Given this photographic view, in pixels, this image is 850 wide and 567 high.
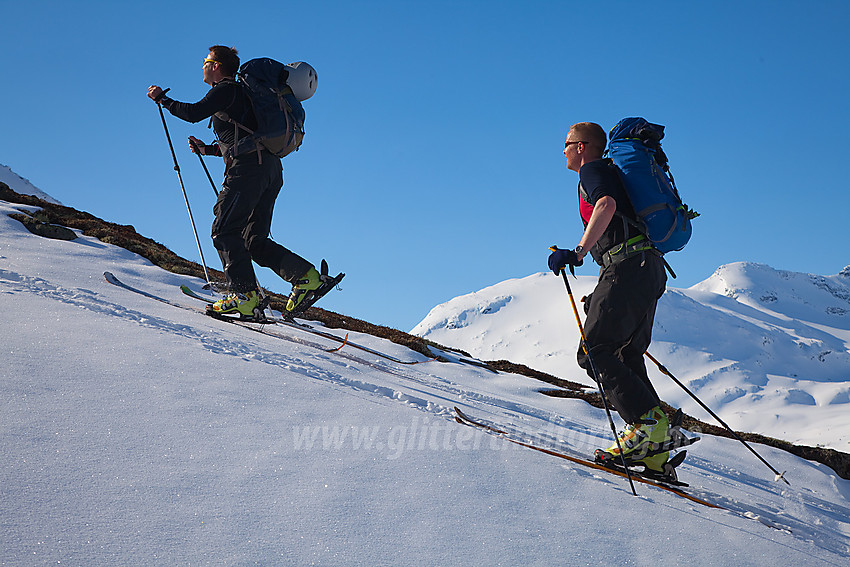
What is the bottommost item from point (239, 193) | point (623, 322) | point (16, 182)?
point (623, 322)

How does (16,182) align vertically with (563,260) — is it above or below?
above

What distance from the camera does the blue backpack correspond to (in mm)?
3756

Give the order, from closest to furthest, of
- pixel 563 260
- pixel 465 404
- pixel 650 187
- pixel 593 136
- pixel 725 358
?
pixel 563 260
pixel 650 187
pixel 593 136
pixel 465 404
pixel 725 358

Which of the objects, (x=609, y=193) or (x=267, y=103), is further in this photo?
(x=267, y=103)

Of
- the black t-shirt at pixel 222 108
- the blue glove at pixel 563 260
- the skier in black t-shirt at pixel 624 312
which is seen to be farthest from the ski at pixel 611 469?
the black t-shirt at pixel 222 108

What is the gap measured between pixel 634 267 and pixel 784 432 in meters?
99.6

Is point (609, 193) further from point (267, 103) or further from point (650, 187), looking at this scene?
point (267, 103)

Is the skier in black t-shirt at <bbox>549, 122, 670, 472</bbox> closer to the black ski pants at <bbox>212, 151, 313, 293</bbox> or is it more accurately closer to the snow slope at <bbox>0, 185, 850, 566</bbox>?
the snow slope at <bbox>0, 185, 850, 566</bbox>

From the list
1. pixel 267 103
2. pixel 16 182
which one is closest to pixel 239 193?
pixel 267 103

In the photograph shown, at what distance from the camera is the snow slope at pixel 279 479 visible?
76.7 inches

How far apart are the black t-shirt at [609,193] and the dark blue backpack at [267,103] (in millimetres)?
3499

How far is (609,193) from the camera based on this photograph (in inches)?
147

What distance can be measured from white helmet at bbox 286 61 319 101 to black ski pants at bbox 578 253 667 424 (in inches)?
158

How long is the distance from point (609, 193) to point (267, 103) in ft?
12.7
